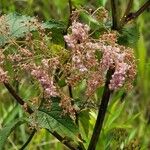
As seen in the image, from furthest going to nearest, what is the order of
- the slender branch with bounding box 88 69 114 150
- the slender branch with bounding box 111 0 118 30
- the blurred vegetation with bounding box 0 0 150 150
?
the blurred vegetation with bounding box 0 0 150 150 → the slender branch with bounding box 111 0 118 30 → the slender branch with bounding box 88 69 114 150

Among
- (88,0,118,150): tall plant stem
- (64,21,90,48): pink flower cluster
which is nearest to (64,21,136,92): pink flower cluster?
(64,21,90,48): pink flower cluster

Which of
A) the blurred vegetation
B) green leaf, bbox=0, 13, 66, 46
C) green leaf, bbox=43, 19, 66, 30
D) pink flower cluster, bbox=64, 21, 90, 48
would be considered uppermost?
green leaf, bbox=0, 13, 66, 46

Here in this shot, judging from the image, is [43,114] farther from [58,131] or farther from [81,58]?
[81,58]

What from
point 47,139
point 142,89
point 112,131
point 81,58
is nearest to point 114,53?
point 81,58

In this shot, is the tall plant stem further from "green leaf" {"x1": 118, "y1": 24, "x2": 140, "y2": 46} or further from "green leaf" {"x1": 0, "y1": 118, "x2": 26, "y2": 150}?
"green leaf" {"x1": 0, "y1": 118, "x2": 26, "y2": 150}

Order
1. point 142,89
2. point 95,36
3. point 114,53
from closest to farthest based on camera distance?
point 114,53, point 95,36, point 142,89

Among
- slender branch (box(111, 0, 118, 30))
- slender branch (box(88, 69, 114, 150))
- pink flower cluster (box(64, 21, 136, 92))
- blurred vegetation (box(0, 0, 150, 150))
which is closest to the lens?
pink flower cluster (box(64, 21, 136, 92))

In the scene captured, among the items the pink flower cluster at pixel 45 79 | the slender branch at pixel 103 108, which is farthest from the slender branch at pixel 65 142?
the pink flower cluster at pixel 45 79
